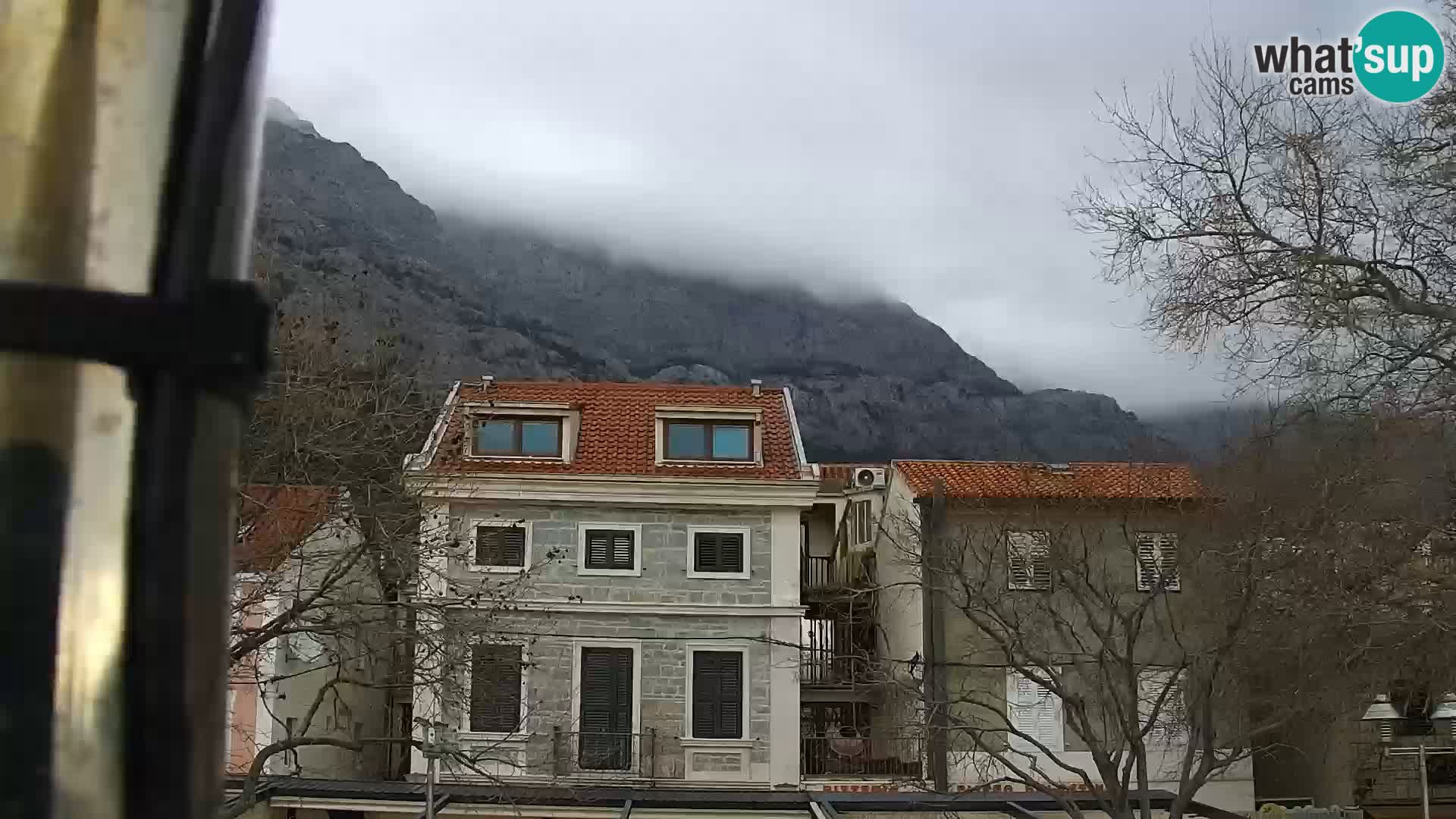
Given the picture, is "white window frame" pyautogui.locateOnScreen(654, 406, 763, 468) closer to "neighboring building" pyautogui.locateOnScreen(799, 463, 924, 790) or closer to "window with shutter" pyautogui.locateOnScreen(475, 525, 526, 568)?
"neighboring building" pyautogui.locateOnScreen(799, 463, 924, 790)

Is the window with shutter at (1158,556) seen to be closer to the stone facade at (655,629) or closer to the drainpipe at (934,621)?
the drainpipe at (934,621)

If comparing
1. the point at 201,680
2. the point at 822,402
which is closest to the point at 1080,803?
the point at 201,680

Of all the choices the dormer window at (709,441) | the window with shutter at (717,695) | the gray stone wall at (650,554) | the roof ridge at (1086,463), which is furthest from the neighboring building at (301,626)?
the roof ridge at (1086,463)

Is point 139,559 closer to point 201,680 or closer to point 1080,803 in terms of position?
point 201,680

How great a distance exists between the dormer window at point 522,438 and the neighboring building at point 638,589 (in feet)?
0.11

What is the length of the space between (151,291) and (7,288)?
0.23 ft

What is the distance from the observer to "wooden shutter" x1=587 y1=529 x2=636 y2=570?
21.6 metres

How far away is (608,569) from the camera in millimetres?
21547

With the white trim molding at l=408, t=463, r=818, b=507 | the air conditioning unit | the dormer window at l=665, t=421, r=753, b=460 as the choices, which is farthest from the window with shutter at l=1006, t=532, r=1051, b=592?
the air conditioning unit

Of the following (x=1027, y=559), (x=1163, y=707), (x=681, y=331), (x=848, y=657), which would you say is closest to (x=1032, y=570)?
(x=1027, y=559)

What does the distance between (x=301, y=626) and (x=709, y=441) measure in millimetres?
11488

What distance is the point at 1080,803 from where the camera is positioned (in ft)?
63.5

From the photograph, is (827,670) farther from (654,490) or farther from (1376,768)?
(1376,768)

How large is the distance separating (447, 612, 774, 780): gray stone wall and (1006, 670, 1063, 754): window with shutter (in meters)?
3.84
